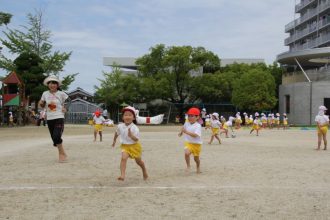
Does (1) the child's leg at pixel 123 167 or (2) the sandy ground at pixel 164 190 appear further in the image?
(1) the child's leg at pixel 123 167

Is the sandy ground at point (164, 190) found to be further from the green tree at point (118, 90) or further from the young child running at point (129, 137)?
the green tree at point (118, 90)

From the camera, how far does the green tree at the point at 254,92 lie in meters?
50.4

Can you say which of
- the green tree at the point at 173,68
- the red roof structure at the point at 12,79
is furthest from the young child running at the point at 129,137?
the green tree at the point at 173,68

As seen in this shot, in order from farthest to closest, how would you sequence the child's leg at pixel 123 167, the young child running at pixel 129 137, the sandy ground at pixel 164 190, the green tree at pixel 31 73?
the green tree at pixel 31 73
the young child running at pixel 129 137
the child's leg at pixel 123 167
the sandy ground at pixel 164 190

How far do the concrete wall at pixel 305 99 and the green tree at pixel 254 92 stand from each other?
2.67 meters

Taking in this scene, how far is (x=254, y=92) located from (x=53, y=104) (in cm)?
4147

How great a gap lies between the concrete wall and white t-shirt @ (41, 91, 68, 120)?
141ft

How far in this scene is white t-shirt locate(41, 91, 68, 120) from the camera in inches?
428

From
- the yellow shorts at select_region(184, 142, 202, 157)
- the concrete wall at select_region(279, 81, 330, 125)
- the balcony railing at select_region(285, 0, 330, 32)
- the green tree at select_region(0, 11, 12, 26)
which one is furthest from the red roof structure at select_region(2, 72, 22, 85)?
the balcony railing at select_region(285, 0, 330, 32)

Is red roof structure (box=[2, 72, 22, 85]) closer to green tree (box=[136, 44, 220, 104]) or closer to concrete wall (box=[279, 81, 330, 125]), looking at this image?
green tree (box=[136, 44, 220, 104])

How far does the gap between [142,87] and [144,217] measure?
4665cm

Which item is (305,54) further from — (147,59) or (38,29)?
(38,29)

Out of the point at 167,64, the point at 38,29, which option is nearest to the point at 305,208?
the point at 38,29

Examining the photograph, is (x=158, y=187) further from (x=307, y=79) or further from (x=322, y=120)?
(x=307, y=79)
